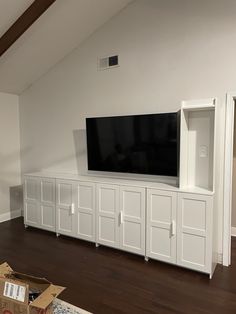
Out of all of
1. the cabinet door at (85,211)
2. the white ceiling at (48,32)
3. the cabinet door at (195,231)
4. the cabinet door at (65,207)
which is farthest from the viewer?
the cabinet door at (65,207)

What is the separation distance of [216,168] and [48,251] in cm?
238

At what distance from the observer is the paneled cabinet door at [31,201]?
4277 mm

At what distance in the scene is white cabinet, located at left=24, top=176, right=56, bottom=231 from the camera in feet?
13.5

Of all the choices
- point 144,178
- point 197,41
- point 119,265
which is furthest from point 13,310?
point 197,41

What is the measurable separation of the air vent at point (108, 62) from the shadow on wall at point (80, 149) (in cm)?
103

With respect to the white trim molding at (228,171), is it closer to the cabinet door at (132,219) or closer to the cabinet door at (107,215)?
the cabinet door at (132,219)

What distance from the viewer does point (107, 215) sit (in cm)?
353

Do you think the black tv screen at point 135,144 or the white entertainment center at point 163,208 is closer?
the white entertainment center at point 163,208

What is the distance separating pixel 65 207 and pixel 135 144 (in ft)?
4.66

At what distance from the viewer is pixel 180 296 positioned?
249cm

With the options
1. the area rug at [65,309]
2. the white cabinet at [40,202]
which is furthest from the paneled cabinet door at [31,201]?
the area rug at [65,309]

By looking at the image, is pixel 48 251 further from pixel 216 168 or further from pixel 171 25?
pixel 171 25

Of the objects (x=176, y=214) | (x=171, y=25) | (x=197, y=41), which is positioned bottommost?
(x=176, y=214)

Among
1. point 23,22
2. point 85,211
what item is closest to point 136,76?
point 23,22
